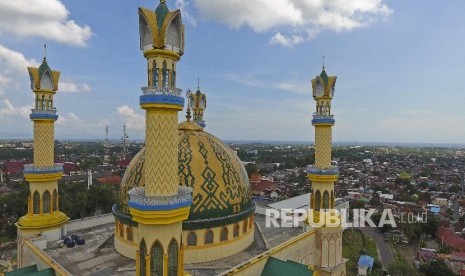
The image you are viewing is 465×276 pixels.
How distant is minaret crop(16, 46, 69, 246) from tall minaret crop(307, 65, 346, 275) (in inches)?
425

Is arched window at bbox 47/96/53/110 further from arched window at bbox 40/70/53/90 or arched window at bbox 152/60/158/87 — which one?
arched window at bbox 152/60/158/87

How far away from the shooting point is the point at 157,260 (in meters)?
7.59

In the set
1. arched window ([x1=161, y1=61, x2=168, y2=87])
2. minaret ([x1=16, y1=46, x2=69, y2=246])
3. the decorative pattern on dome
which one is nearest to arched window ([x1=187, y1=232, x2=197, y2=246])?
the decorative pattern on dome

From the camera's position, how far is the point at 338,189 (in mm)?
58438

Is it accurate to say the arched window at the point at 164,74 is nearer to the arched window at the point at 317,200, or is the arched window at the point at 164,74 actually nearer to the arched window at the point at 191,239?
the arched window at the point at 191,239

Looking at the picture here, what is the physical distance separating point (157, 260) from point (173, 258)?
0.37 m

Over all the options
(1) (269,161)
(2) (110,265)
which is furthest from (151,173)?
(1) (269,161)

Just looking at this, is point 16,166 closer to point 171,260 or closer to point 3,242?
point 3,242

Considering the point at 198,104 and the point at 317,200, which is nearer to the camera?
the point at 317,200

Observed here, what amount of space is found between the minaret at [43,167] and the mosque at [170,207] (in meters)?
0.04

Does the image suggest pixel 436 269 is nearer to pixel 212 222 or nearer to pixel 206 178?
pixel 212 222

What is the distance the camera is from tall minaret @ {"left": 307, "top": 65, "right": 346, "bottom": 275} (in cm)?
1445

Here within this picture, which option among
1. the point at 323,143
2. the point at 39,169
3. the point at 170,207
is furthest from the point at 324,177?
the point at 39,169

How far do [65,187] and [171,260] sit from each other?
4041 cm
